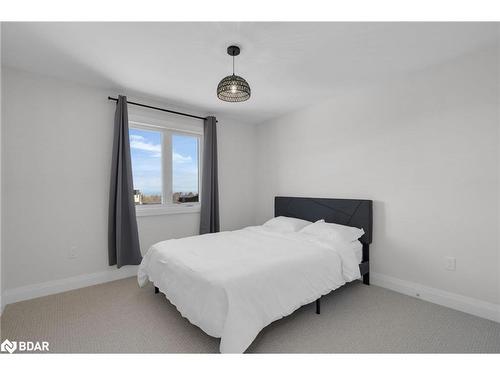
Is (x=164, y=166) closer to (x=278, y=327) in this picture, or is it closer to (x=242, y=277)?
(x=242, y=277)

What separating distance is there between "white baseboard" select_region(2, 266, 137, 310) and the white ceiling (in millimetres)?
2294

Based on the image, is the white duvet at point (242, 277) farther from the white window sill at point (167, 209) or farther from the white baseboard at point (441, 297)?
the white window sill at point (167, 209)

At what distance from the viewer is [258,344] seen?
175cm

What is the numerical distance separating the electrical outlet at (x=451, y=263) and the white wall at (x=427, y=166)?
38 mm

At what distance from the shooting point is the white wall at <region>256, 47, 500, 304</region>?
214 centimetres

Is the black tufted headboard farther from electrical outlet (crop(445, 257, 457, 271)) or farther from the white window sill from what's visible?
the white window sill

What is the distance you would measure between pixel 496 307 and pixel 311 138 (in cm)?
265

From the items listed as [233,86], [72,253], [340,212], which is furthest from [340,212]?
[72,253]

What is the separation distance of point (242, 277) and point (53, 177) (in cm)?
247

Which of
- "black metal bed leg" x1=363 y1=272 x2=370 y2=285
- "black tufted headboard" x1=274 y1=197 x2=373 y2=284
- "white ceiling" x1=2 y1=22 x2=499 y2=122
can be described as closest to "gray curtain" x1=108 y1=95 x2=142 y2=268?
"white ceiling" x1=2 y1=22 x2=499 y2=122

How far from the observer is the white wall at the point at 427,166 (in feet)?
7.03

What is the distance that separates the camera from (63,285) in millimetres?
2701

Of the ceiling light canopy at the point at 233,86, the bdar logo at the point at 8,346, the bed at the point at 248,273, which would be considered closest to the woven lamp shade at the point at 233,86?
the ceiling light canopy at the point at 233,86
